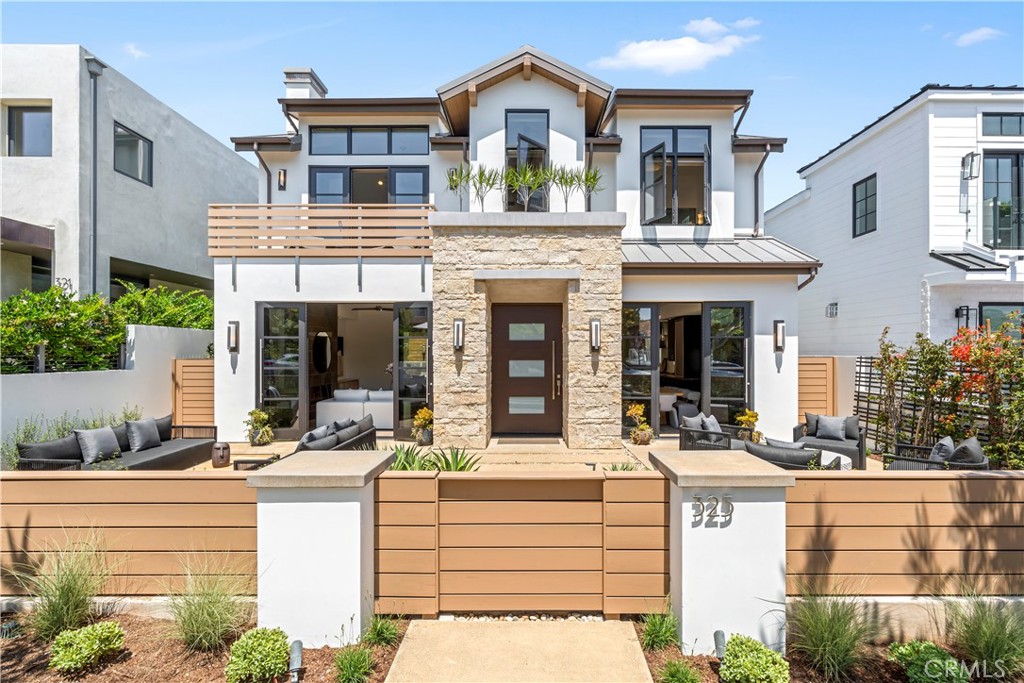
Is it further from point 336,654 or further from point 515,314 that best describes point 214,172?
point 336,654

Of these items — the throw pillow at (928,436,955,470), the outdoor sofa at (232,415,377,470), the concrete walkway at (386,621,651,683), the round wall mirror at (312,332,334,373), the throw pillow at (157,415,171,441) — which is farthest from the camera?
the round wall mirror at (312,332,334,373)

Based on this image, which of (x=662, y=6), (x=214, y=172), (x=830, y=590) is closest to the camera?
(x=830, y=590)

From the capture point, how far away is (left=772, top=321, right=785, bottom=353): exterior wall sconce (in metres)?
9.63

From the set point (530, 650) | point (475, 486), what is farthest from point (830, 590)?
point (475, 486)

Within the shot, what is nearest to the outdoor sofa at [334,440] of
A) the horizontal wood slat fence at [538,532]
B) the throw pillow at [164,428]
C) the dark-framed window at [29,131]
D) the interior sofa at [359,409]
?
the throw pillow at [164,428]

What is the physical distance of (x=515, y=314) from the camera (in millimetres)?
9820

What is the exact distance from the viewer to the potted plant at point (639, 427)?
916 centimetres

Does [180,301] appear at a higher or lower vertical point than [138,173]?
lower

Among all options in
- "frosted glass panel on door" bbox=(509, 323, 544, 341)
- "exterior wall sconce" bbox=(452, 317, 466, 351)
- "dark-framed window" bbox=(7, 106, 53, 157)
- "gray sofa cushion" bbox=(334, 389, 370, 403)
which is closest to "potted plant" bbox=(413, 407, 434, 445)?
"exterior wall sconce" bbox=(452, 317, 466, 351)

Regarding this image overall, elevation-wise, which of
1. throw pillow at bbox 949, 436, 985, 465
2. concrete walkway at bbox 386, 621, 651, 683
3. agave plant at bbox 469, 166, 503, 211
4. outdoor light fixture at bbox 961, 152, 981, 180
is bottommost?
concrete walkway at bbox 386, 621, 651, 683

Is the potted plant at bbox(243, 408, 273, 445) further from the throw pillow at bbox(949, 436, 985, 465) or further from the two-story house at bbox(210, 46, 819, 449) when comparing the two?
the throw pillow at bbox(949, 436, 985, 465)

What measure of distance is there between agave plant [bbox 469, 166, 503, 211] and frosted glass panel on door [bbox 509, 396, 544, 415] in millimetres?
4000

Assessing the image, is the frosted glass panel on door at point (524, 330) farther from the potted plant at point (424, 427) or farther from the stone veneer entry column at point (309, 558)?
the stone veneer entry column at point (309, 558)

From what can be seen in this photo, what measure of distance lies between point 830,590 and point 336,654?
140 inches
